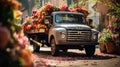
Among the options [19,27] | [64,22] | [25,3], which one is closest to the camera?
[19,27]

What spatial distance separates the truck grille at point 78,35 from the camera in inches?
693

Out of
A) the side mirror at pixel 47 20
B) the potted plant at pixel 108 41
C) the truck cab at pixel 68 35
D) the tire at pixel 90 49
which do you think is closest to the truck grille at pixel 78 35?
the truck cab at pixel 68 35

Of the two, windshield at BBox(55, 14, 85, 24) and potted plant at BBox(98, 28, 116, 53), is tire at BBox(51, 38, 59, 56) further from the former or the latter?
potted plant at BBox(98, 28, 116, 53)

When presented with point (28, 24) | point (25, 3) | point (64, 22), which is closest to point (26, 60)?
point (64, 22)

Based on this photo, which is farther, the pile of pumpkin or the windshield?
the pile of pumpkin

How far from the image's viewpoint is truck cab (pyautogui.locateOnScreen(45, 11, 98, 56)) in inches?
687

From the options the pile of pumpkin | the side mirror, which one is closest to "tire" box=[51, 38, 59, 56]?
the side mirror

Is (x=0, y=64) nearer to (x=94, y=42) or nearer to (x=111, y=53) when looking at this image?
(x=94, y=42)

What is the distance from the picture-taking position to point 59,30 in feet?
57.2

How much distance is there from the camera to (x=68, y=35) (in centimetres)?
1753

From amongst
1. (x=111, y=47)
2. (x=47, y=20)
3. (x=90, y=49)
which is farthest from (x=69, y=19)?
(x=111, y=47)

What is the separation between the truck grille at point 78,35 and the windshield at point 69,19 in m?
1.09

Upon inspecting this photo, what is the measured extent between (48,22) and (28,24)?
2.98 m

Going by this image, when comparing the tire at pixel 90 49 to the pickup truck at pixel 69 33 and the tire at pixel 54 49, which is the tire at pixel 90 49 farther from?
the tire at pixel 54 49
